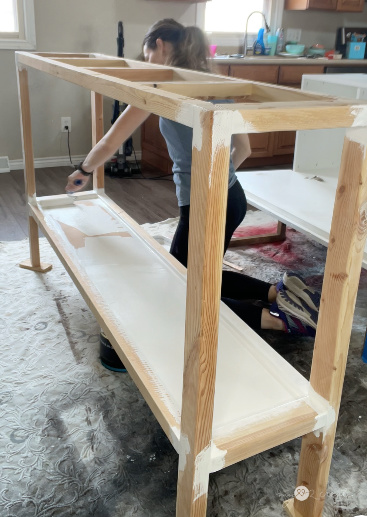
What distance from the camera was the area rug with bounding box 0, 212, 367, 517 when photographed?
1.19m

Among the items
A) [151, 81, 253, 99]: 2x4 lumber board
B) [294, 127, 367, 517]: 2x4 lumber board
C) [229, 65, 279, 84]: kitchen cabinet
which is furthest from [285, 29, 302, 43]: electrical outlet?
[294, 127, 367, 517]: 2x4 lumber board

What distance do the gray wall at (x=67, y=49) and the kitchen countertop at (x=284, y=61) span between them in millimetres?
600

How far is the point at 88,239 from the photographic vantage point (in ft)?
5.94

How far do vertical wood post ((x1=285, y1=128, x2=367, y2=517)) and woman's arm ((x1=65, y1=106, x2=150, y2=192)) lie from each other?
703mm

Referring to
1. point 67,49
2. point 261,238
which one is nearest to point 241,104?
point 261,238

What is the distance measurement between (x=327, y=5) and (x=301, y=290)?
11.7 ft

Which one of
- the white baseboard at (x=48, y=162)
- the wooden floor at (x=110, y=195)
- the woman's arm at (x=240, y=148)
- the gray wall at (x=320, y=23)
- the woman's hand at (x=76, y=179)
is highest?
the gray wall at (x=320, y=23)

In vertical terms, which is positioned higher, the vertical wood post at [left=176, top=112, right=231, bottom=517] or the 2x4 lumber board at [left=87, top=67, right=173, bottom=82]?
the 2x4 lumber board at [left=87, top=67, right=173, bottom=82]

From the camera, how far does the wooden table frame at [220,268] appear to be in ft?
2.49

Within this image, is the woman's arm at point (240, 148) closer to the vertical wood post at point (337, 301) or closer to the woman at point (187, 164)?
the woman at point (187, 164)

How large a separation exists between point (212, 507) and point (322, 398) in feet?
1.23

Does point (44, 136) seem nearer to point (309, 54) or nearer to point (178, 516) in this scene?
point (309, 54)

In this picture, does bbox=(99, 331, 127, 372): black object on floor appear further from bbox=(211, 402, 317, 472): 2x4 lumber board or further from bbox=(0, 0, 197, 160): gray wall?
bbox=(0, 0, 197, 160): gray wall

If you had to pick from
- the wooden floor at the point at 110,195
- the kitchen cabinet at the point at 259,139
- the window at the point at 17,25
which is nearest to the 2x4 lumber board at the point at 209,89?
the wooden floor at the point at 110,195
